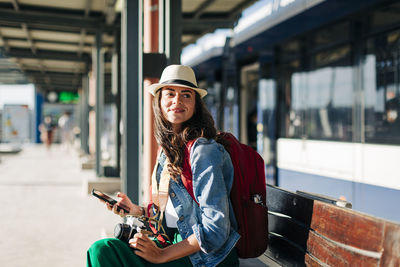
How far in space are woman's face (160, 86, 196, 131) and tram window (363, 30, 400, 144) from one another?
106 inches

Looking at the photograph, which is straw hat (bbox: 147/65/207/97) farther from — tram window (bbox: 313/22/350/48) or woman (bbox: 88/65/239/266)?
tram window (bbox: 313/22/350/48)

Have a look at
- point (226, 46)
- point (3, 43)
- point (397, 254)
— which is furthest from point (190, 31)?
point (397, 254)

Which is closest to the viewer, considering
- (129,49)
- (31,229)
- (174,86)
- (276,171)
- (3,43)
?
(174,86)

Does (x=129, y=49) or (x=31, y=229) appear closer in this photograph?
(x=129, y=49)

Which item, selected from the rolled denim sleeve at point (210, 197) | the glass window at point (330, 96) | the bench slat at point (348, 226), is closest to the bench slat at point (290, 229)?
the bench slat at point (348, 226)

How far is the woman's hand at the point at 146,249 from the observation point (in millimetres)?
1812

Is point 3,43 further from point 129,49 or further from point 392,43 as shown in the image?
point 392,43

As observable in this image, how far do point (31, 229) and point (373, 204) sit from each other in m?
3.89

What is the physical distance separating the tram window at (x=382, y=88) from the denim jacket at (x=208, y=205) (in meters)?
2.79

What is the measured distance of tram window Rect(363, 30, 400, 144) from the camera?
163 inches

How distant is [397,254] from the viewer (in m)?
1.34

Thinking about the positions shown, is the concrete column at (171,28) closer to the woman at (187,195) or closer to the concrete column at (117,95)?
the woman at (187,195)

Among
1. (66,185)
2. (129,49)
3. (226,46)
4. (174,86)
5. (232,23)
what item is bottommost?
(66,185)

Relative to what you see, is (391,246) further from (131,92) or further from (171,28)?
(131,92)
